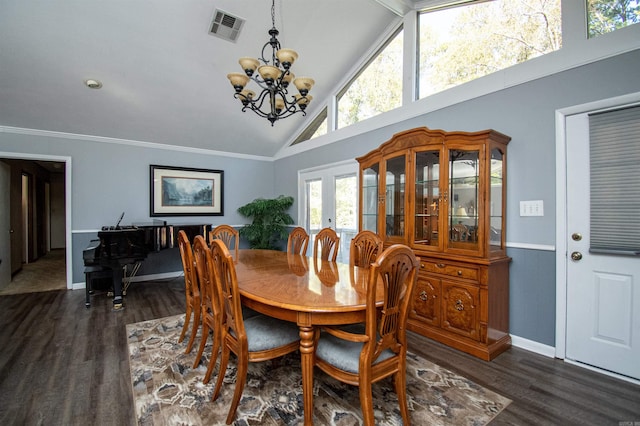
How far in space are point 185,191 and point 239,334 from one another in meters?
4.38

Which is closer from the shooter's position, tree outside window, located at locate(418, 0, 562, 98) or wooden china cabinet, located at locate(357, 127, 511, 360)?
wooden china cabinet, located at locate(357, 127, 511, 360)

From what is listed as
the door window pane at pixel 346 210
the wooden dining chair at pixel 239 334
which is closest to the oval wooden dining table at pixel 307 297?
the wooden dining chair at pixel 239 334

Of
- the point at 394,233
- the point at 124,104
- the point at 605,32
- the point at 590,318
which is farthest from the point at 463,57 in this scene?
the point at 124,104

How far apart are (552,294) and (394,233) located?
4.68 ft

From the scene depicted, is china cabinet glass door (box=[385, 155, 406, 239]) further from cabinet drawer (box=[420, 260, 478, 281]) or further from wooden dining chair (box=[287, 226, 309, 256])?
wooden dining chair (box=[287, 226, 309, 256])

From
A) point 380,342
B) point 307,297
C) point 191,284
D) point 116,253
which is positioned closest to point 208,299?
point 191,284

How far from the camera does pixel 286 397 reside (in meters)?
1.83

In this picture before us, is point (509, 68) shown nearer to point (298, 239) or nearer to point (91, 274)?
point (298, 239)

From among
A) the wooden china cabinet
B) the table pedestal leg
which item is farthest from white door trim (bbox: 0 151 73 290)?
the wooden china cabinet

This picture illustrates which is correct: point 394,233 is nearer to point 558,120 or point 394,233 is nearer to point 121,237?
point 558,120

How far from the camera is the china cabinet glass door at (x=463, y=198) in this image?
98.2 inches

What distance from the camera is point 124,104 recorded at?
4008 mm

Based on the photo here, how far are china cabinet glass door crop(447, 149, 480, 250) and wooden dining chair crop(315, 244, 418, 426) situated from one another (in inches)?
50.6

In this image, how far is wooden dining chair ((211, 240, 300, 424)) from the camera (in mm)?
1582
